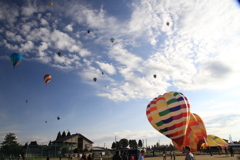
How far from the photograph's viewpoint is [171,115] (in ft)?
87.6

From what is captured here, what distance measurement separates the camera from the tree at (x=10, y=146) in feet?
188

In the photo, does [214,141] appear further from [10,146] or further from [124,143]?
[124,143]

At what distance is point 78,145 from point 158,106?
4719 cm

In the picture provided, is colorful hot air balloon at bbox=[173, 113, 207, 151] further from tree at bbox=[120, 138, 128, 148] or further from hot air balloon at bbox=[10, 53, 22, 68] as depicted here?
tree at bbox=[120, 138, 128, 148]

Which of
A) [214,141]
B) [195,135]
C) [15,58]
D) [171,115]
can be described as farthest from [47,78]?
[214,141]

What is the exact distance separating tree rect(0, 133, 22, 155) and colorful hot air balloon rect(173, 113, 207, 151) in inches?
2114

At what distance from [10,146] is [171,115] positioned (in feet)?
189

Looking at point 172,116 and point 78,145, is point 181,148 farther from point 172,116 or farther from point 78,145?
point 78,145

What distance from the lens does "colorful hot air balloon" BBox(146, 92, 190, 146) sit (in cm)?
2614

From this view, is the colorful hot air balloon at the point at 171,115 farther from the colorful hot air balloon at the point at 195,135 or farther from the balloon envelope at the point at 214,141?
the balloon envelope at the point at 214,141

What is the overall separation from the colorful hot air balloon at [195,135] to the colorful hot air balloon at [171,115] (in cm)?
434

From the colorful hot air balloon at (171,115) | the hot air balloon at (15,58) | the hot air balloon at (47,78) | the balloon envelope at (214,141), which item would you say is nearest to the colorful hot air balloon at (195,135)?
the colorful hot air balloon at (171,115)

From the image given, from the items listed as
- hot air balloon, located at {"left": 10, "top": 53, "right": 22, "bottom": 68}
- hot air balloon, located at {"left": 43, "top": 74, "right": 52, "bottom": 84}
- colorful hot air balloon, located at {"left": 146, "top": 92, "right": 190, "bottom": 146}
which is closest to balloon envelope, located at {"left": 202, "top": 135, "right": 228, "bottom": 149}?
colorful hot air balloon, located at {"left": 146, "top": 92, "right": 190, "bottom": 146}

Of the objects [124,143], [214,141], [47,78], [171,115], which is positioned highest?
[47,78]
